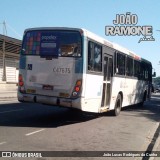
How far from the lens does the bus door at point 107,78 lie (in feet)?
46.1

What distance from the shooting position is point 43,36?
41.3 ft

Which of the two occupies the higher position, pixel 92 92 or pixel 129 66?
pixel 129 66

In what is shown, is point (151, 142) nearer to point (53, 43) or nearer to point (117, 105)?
point (53, 43)

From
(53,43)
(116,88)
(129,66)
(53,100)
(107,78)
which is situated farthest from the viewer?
(129,66)

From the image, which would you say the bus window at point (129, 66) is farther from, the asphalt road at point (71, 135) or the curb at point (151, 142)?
the curb at point (151, 142)

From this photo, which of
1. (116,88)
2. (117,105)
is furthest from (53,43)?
(117,105)

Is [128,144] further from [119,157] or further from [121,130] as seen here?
[121,130]

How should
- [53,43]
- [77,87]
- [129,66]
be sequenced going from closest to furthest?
1. [77,87]
2. [53,43]
3. [129,66]

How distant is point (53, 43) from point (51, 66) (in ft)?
2.60

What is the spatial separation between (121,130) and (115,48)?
4.20m

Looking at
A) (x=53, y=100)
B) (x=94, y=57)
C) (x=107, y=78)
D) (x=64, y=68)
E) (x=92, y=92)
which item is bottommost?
(x=53, y=100)

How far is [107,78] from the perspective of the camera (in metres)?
14.4

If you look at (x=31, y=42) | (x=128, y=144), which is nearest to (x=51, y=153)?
(x=128, y=144)

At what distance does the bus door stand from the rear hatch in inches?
88.5
